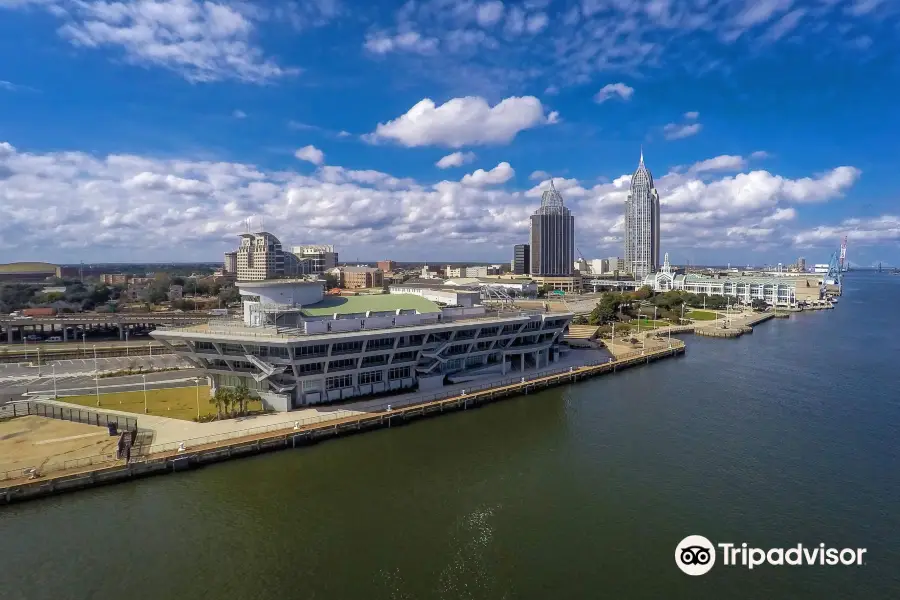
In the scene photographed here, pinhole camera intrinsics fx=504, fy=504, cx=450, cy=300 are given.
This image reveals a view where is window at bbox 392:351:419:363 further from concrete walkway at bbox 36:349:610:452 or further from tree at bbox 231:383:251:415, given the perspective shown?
tree at bbox 231:383:251:415

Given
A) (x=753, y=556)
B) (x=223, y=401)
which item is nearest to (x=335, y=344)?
(x=223, y=401)

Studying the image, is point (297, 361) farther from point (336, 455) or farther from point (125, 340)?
point (125, 340)

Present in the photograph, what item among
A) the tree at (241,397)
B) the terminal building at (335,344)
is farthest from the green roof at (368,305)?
the tree at (241,397)

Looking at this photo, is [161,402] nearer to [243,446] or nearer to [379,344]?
[243,446]

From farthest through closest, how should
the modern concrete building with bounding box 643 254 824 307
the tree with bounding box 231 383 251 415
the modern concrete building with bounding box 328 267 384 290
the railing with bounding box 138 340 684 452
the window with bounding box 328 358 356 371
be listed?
the modern concrete building with bounding box 328 267 384 290 < the modern concrete building with bounding box 643 254 824 307 < the window with bounding box 328 358 356 371 < the tree with bounding box 231 383 251 415 < the railing with bounding box 138 340 684 452

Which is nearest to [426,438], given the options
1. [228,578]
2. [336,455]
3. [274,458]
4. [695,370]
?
[336,455]

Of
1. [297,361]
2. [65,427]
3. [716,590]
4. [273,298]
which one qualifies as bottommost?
[716,590]

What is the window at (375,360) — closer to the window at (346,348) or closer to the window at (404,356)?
the window at (404,356)

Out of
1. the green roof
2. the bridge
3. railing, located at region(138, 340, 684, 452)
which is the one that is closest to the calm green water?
railing, located at region(138, 340, 684, 452)
